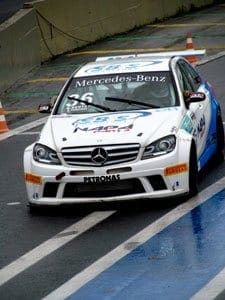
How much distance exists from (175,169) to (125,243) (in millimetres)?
1528

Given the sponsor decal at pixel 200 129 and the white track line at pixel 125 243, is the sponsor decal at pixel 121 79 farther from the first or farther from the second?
the white track line at pixel 125 243

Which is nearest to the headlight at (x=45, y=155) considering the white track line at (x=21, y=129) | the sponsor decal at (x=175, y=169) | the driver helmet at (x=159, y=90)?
the sponsor decal at (x=175, y=169)

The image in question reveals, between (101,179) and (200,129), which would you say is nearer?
(101,179)

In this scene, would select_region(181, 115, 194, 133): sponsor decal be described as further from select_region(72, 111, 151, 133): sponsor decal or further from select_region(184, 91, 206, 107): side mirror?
select_region(72, 111, 151, 133): sponsor decal

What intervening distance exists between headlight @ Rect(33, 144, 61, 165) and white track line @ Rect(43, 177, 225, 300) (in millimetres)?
1437

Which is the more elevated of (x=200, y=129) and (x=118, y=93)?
(x=118, y=93)

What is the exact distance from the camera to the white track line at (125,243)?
8680 mm

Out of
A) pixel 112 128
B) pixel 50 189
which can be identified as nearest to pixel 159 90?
pixel 112 128

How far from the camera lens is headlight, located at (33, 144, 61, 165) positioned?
37.5 feet

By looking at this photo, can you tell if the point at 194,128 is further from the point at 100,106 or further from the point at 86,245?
the point at 86,245

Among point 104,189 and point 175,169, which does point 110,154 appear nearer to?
point 104,189

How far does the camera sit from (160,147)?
1128 cm

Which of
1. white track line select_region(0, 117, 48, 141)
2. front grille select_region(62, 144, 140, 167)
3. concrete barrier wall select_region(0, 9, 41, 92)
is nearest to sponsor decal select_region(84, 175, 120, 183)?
front grille select_region(62, 144, 140, 167)

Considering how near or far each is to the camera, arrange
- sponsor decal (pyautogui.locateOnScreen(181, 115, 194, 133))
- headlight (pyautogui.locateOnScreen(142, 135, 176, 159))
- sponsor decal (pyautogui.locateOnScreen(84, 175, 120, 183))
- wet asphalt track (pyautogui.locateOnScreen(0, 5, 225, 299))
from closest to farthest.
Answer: wet asphalt track (pyautogui.locateOnScreen(0, 5, 225, 299))
sponsor decal (pyautogui.locateOnScreen(84, 175, 120, 183))
headlight (pyautogui.locateOnScreen(142, 135, 176, 159))
sponsor decal (pyautogui.locateOnScreen(181, 115, 194, 133))
